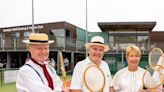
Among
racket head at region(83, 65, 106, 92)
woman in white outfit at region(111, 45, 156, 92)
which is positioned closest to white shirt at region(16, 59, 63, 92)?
racket head at region(83, 65, 106, 92)

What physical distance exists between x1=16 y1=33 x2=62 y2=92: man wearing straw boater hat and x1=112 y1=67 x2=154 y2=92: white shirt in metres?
1.69

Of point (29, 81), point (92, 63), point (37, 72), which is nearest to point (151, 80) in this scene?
point (92, 63)

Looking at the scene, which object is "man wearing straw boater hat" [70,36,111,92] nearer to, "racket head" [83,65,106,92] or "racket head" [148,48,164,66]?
"racket head" [83,65,106,92]

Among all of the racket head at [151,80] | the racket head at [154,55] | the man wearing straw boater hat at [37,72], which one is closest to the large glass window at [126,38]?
the racket head at [154,55]

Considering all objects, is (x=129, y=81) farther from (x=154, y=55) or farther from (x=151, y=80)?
(x=154, y=55)

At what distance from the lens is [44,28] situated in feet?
137

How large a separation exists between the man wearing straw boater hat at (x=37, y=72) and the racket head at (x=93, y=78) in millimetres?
804

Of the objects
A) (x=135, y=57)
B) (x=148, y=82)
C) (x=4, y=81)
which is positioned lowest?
(x=4, y=81)

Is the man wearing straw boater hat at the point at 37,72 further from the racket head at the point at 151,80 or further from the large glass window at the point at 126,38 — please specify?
the large glass window at the point at 126,38

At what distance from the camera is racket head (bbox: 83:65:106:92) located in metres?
5.47

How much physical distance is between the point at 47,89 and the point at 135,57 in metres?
2.04

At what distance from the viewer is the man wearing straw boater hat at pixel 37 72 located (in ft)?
14.1

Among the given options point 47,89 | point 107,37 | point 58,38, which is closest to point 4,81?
point 58,38

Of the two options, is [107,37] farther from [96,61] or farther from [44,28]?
[96,61]
